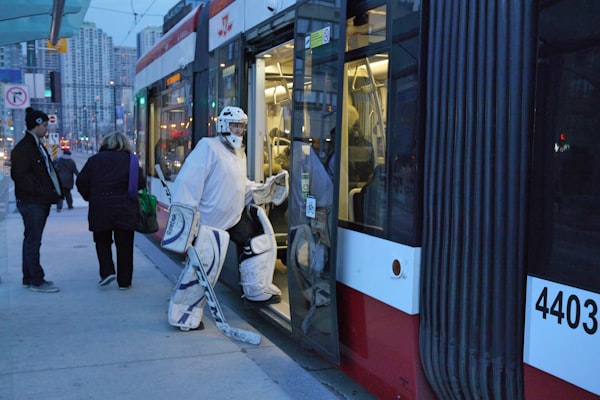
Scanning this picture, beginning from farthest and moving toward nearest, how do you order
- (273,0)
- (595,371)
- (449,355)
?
(273,0), (449,355), (595,371)

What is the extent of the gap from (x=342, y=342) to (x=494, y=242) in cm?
150

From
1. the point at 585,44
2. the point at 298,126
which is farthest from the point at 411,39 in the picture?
the point at 298,126

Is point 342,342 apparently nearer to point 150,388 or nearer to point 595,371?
point 150,388

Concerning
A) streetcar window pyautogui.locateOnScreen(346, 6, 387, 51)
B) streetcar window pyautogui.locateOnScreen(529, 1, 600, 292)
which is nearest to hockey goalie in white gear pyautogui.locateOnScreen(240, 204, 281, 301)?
streetcar window pyautogui.locateOnScreen(346, 6, 387, 51)

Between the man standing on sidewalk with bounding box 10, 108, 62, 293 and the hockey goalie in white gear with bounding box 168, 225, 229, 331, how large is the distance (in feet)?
6.40

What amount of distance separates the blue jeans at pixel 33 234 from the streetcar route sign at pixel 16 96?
283 inches

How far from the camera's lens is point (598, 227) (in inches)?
82.3

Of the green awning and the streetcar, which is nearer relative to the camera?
the streetcar

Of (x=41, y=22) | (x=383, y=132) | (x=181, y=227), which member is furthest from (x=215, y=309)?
(x=41, y=22)

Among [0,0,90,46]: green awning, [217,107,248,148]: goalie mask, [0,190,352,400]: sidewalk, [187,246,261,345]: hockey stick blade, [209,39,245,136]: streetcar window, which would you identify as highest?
[0,0,90,46]: green awning

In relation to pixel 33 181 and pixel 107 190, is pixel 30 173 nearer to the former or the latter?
pixel 33 181

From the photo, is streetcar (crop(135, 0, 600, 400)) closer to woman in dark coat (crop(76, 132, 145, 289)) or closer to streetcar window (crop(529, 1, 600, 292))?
streetcar window (crop(529, 1, 600, 292))

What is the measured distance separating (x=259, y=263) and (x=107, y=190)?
1.86 m

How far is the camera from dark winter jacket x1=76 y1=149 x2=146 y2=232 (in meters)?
5.91
